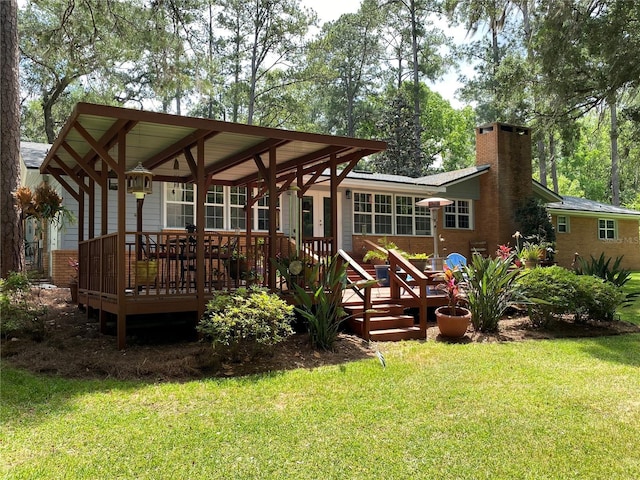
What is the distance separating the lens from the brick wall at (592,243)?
21.2 metres

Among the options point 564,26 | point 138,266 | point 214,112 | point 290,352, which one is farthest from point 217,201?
point 214,112

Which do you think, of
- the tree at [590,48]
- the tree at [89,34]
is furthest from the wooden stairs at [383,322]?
the tree at [89,34]

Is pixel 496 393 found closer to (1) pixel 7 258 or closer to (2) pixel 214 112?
(1) pixel 7 258

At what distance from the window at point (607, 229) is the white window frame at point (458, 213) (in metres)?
8.06

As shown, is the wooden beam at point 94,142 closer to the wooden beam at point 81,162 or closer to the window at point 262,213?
the wooden beam at point 81,162

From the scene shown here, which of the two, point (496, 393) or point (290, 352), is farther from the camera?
point (290, 352)

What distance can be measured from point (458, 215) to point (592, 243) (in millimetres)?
8042

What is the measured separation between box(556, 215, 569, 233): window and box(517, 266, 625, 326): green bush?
1305 centimetres

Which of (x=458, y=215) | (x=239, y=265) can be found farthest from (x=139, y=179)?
(x=458, y=215)

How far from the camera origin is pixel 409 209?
17.0 m

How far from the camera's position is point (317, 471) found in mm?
3379

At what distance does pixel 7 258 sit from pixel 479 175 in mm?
15145

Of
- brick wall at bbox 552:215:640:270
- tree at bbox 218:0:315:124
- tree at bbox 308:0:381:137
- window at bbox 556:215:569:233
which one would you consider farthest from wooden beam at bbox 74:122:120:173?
tree at bbox 308:0:381:137

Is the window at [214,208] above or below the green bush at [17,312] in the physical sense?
above
